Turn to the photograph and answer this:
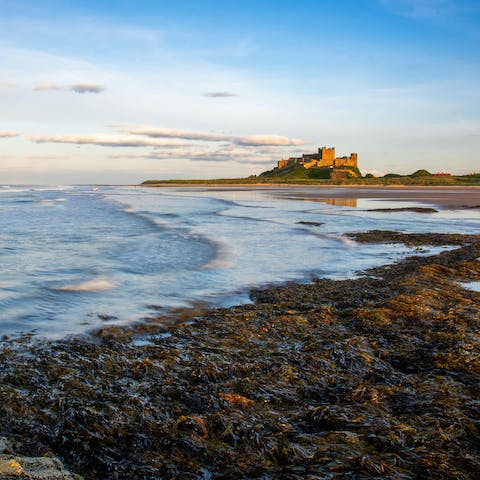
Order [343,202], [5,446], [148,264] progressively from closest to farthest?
1. [5,446]
2. [148,264]
3. [343,202]

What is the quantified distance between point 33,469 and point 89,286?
6520 millimetres

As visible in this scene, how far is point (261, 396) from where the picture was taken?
14.2 ft

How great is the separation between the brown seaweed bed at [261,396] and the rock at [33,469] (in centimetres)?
14

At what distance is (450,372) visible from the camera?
4918 mm

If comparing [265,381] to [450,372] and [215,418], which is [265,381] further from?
[450,372]

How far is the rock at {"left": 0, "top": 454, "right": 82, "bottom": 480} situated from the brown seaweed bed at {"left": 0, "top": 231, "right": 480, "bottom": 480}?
14cm

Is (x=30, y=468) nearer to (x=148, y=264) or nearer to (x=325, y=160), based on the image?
(x=148, y=264)

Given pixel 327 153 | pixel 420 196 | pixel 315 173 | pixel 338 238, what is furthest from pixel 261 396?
pixel 327 153

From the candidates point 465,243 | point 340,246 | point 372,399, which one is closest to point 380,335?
point 372,399

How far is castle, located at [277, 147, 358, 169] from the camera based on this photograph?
497 feet

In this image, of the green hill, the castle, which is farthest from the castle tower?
the green hill

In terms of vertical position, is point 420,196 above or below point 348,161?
below

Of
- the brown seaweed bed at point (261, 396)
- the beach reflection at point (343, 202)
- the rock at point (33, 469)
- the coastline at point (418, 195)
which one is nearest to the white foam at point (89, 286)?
the brown seaweed bed at point (261, 396)

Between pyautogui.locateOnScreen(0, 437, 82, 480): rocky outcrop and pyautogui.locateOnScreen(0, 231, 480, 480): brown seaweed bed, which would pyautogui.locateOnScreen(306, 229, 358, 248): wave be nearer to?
pyautogui.locateOnScreen(0, 231, 480, 480): brown seaweed bed
